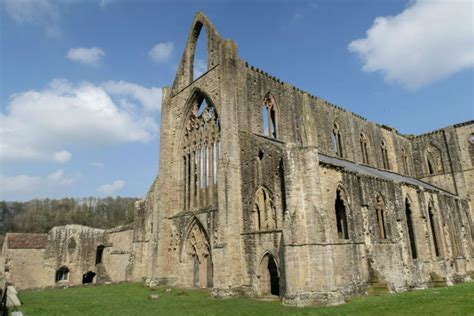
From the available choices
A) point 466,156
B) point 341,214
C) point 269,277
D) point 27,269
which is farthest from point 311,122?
point 27,269

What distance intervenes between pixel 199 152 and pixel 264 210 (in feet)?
22.6

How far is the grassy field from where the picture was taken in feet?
38.0

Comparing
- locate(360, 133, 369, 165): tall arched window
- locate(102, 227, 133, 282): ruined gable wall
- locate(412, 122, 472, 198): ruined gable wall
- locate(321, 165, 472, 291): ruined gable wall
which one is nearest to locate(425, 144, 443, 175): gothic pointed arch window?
locate(412, 122, 472, 198): ruined gable wall

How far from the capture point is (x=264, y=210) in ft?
57.0

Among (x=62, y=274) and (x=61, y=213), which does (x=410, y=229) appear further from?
(x=61, y=213)

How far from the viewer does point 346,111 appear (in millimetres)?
28781

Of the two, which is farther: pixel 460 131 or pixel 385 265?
pixel 460 131

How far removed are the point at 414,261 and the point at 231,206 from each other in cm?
1164

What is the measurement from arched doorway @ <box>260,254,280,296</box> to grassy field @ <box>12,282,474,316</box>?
140 cm

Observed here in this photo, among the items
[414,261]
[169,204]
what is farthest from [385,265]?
[169,204]

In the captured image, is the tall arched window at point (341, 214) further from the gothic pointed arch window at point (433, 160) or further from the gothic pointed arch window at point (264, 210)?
the gothic pointed arch window at point (433, 160)

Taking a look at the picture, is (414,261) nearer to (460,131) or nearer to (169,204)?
(169,204)

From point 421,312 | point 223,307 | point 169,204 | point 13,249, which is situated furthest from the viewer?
point 13,249

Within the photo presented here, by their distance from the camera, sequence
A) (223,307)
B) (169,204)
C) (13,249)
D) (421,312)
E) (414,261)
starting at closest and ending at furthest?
(421,312) < (223,307) < (414,261) < (169,204) < (13,249)
